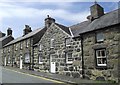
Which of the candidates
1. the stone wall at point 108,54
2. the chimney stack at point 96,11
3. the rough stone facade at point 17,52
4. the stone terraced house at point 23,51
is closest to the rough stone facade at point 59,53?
the stone wall at point 108,54

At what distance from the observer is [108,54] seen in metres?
17.3

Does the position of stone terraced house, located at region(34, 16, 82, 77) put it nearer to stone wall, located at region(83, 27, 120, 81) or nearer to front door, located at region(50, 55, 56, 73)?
front door, located at region(50, 55, 56, 73)

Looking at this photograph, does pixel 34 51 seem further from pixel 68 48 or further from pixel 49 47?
pixel 68 48

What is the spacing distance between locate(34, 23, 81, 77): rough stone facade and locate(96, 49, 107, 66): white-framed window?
2609 mm

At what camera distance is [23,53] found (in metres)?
34.0

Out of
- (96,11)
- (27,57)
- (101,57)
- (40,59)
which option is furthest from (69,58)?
(27,57)

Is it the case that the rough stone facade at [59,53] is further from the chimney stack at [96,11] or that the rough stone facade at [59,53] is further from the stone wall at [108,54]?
the chimney stack at [96,11]

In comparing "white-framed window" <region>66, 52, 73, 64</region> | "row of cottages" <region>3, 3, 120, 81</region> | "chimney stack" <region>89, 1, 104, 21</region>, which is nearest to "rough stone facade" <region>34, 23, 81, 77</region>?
"row of cottages" <region>3, 3, 120, 81</region>

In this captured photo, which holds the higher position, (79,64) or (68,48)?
(68,48)

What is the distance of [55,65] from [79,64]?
184 inches

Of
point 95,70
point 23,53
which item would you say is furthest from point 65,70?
point 23,53

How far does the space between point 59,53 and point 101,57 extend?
684 cm

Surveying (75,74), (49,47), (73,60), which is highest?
(49,47)

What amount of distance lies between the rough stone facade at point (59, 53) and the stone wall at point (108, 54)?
1.25 meters
